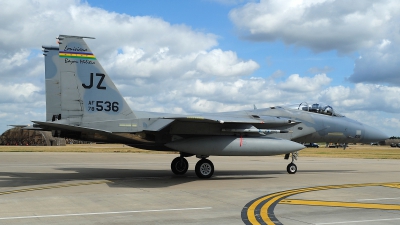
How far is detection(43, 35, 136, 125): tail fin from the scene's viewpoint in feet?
47.5

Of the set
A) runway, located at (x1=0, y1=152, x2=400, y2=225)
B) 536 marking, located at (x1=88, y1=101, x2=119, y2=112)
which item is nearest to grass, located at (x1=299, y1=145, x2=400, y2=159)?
runway, located at (x1=0, y1=152, x2=400, y2=225)

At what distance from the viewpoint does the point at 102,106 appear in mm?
15000

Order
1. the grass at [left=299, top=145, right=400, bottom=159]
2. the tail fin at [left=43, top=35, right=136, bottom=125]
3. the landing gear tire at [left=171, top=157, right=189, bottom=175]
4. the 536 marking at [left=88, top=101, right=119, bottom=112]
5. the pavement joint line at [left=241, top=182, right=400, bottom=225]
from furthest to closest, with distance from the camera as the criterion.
→ the grass at [left=299, top=145, right=400, bottom=159] → the landing gear tire at [left=171, top=157, right=189, bottom=175] → the 536 marking at [left=88, top=101, right=119, bottom=112] → the tail fin at [left=43, top=35, right=136, bottom=125] → the pavement joint line at [left=241, top=182, right=400, bottom=225]

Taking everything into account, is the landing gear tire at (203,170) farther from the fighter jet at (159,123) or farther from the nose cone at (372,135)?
the nose cone at (372,135)

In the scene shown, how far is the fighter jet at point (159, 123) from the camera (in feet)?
47.8

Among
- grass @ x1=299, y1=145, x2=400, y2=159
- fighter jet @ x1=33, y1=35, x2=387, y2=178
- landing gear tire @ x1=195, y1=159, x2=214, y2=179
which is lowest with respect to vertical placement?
grass @ x1=299, y1=145, x2=400, y2=159

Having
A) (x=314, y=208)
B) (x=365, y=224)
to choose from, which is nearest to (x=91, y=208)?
(x=314, y=208)

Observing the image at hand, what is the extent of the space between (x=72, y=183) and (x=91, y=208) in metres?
5.50

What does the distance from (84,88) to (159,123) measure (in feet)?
9.56

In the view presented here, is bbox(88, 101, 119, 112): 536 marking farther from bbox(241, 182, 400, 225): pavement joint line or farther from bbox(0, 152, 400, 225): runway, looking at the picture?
bbox(241, 182, 400, 225): pavement joint line

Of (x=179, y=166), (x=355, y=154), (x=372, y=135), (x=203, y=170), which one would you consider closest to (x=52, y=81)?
(x=179, y=166)

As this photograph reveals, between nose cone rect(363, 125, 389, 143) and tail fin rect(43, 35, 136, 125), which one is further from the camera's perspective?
nose cone rect(363, 125, 389, 143)

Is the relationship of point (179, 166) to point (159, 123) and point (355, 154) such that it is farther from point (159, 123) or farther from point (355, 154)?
point (355, 154)

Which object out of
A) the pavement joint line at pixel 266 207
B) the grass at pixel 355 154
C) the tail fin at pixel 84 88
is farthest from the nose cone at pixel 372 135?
the grass at pixel 355 154
